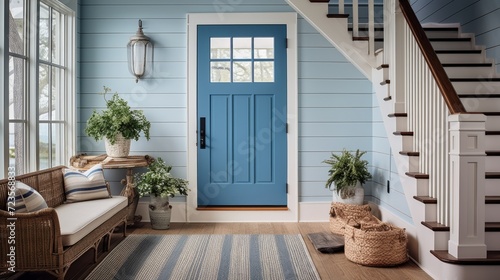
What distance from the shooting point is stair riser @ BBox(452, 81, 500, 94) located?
377cm

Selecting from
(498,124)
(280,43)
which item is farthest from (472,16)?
(280,43)

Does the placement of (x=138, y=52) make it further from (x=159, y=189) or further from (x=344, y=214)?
(x=344, y=214)

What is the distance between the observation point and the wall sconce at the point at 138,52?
472cm

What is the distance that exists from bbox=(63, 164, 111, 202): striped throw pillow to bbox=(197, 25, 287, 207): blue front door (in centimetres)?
117

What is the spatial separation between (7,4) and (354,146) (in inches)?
140

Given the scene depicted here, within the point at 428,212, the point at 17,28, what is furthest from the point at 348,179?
the point at 17,28

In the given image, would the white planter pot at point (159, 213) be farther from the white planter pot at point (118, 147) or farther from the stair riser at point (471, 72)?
the stair riser at point (471, 72)

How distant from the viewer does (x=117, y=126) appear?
4.24 meters

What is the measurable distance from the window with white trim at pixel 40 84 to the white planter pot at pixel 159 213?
1023 mm

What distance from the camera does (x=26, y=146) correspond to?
12.4ft

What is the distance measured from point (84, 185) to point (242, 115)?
5.94 feet

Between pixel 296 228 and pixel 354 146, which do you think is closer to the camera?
pixel 296 228

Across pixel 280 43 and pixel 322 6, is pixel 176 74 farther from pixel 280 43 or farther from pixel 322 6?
pixel 322 6

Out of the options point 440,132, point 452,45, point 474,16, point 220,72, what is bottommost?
point 440,132
